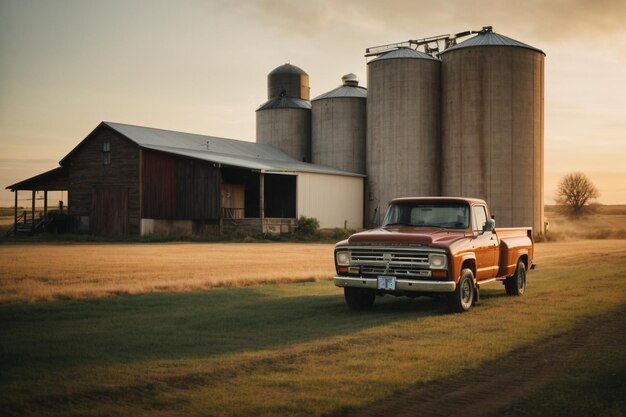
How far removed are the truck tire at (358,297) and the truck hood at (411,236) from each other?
1076 mm

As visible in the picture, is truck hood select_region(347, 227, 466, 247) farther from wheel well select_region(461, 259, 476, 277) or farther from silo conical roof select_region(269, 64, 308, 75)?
silo conical roof select_region(269, 64, 308, 75)

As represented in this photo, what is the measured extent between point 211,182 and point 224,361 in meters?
38.0

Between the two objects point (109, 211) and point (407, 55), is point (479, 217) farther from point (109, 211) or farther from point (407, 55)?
point (407, 55)

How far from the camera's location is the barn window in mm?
48603

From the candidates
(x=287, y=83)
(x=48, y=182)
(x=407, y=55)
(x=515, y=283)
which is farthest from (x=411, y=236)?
(x=287, y=83)

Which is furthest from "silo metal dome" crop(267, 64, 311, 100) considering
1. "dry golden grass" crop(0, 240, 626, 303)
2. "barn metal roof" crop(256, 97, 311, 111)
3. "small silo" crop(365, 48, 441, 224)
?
"dry golden grass" crop(0, 240, 626, 303)

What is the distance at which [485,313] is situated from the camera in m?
13.5

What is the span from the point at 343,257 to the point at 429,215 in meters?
2.22

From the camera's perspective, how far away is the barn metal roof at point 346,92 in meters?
62.5

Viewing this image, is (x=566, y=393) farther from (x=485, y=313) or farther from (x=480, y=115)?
(x=480, y=115)

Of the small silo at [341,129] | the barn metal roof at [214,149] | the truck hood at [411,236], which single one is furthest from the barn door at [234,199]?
the truck hood at [411,236]

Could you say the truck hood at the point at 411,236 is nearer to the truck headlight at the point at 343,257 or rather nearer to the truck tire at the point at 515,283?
the truck headlight at the point at 343,257

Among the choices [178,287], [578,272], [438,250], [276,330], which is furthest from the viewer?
[578,272]

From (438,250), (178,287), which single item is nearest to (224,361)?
(438,250)
